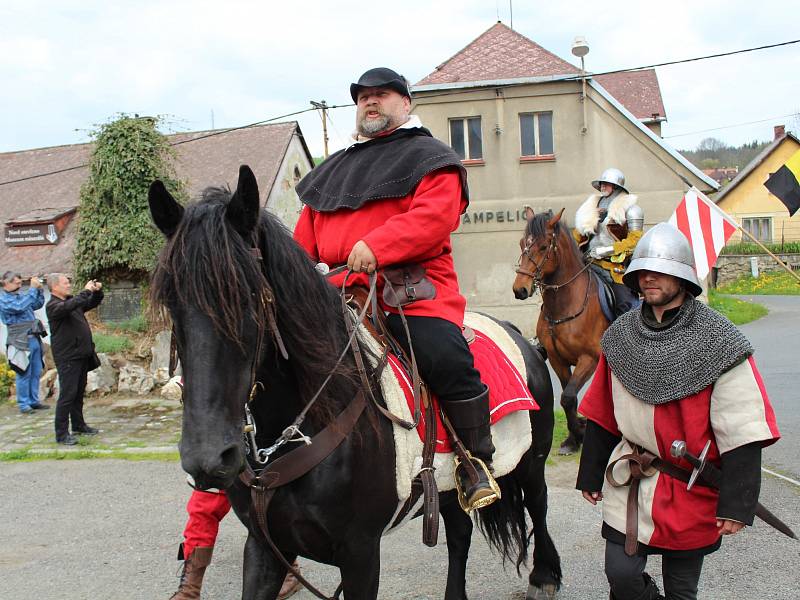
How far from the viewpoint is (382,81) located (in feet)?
10.3

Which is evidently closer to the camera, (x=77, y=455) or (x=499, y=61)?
(x=77, y=455)

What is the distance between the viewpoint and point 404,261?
2.98 m

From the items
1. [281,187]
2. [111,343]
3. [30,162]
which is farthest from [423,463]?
[30,162]

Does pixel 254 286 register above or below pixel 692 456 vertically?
above

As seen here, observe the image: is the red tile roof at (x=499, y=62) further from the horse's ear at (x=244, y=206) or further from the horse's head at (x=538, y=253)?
the horse's ear at (x=244, y=206)

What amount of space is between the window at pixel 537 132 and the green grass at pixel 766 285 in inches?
527

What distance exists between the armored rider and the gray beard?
4583mm

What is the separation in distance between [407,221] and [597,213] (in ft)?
18.0

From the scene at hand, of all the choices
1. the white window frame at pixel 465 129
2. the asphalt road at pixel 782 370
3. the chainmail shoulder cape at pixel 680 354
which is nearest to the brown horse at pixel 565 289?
the asphalt road at pixel 782 370

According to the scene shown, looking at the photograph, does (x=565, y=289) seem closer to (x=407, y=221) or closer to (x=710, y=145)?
(x=407, y=221)

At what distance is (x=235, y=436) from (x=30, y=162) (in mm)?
24821

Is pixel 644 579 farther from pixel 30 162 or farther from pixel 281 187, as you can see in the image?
pixel 30 162

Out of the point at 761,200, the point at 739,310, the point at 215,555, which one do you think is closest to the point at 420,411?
the point at 215,555

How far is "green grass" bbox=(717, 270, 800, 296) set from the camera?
1062 inches
